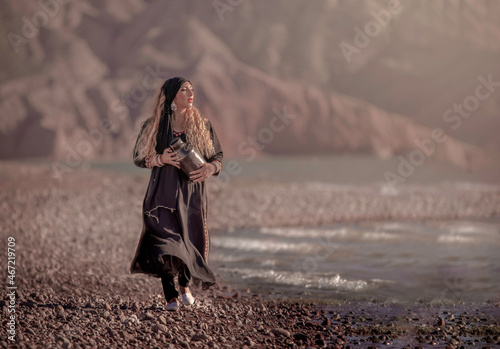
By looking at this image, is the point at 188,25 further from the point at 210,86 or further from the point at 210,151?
the point at 210,151

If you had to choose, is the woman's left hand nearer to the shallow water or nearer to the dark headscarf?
the dark headscarf

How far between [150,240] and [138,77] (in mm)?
67293

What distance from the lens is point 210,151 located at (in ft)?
17.7

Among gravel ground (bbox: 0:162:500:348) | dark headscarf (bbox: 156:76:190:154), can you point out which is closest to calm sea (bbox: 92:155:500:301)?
gravel ground (bbox: 0:162:500:348)

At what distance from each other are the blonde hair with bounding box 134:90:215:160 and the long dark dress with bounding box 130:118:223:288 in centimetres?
7

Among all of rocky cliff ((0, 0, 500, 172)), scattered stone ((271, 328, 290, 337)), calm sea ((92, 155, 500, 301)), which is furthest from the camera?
rocky cliff ((0, 0, 500, 172))

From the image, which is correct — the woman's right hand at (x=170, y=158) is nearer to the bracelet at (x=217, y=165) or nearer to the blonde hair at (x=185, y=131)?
the blonde hair at (x=185, y=131)

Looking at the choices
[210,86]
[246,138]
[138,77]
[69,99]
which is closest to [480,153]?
[246,138]

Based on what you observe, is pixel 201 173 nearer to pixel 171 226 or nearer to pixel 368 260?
pixel 171 226

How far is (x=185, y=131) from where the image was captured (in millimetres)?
5355

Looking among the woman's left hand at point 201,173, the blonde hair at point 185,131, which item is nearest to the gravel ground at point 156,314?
the woman's left hand at point 201,173

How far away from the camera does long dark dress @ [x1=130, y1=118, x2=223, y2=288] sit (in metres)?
5.16

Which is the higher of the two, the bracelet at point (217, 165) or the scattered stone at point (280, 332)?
the bracelet at point (217, 165)

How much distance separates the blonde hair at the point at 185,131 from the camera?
5305 mm
